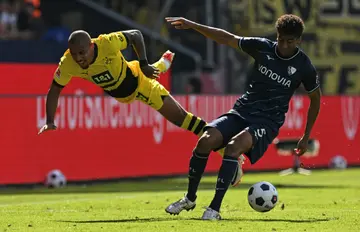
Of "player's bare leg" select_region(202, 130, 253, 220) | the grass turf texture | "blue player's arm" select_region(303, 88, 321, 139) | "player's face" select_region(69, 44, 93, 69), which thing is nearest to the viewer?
the grass turf texture

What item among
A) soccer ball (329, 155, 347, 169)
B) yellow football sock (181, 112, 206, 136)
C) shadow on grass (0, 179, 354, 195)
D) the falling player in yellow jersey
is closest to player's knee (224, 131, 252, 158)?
the falling player in yellow jersey

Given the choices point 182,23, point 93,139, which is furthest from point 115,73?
point 93,139

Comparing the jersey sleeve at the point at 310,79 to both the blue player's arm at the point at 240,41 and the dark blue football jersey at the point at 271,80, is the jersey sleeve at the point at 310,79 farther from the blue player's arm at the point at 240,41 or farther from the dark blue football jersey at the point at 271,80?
the blue player's arm at the point at 240,41

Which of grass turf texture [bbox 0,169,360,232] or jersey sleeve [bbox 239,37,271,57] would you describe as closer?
grass turf texture [bbox 0,169,360,232]

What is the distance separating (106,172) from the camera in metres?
20.3

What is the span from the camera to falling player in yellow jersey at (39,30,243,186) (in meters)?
12.3

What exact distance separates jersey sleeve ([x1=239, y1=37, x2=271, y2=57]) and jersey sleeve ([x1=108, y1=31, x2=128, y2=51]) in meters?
1.89

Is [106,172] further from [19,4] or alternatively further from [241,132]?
[241,132]

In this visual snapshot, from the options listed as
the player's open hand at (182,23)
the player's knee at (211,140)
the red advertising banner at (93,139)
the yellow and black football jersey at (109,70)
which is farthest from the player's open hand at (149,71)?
the red advertising banner at (93,139)

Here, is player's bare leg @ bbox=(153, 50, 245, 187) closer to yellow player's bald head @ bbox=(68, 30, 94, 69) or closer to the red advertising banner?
yellow player's bald head @ bbox=(68, 30, 94, 69)

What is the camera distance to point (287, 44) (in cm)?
1121

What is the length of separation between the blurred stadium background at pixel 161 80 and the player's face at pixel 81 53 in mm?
6711

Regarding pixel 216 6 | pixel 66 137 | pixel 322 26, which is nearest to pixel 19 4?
pixel 216 6

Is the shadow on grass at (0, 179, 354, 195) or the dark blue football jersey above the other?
the dark blue football jersey
